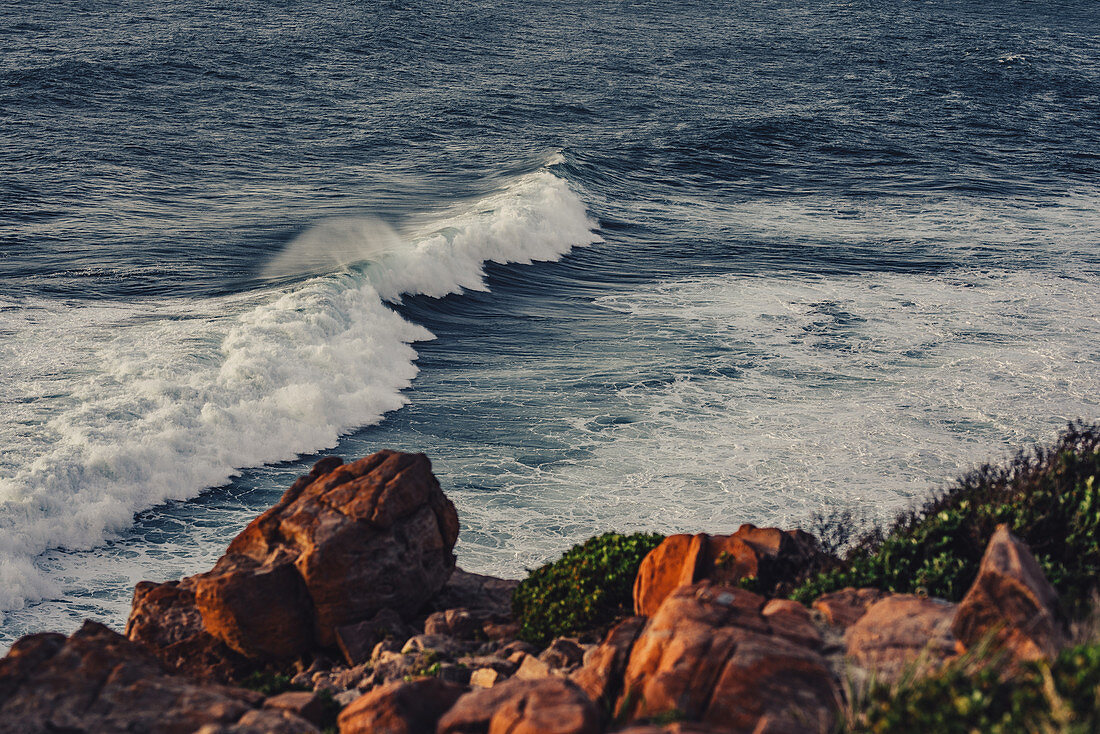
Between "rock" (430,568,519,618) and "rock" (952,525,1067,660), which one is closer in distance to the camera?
"rock" (952,525,1067,660)

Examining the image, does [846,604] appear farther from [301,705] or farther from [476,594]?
[476,594]

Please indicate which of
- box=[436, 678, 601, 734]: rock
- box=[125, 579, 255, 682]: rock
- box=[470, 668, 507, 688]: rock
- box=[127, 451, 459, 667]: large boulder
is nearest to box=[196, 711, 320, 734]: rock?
box=[436, 678, 601, 734]: rock

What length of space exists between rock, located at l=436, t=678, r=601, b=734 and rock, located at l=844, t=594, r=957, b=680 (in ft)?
6.59

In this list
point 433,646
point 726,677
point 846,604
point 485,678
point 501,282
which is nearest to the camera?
point 726,677

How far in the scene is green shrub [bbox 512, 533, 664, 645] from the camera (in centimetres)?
974

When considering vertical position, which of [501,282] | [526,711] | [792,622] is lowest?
[501,282]

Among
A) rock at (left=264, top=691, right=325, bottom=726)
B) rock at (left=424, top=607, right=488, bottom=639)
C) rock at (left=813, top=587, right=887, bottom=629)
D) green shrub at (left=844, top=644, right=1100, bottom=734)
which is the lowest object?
rock at (left=424, top=607, right=488, bottom=639)

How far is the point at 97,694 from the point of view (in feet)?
23.6

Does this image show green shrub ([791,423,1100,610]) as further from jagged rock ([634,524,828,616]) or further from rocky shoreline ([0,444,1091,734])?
rocky shoreline ([0,444,1091,734])

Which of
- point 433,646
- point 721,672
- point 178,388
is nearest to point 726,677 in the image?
point 721,672

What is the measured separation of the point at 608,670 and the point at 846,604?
2.19m

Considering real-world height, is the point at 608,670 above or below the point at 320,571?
above

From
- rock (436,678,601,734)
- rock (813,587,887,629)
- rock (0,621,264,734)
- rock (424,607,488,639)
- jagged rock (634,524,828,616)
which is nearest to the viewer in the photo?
rock (436,678,601,734)

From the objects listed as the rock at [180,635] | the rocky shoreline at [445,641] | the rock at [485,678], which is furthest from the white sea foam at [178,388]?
the rock at [485,678]
